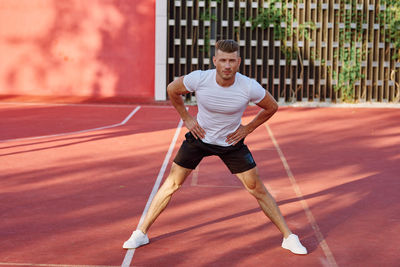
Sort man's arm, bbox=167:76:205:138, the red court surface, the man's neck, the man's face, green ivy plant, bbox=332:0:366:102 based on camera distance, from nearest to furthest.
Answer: the man's face, the man's neck, man's arm, bbox=167:76:205:138, the red court surface, green ivy plant, bbox=332:0:366:102

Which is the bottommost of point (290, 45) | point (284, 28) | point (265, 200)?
point (265, 200)

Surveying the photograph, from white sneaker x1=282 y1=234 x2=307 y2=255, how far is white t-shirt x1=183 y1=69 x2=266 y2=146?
1047 millimetres

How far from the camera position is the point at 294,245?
5.02m

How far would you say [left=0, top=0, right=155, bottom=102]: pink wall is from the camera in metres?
17.0

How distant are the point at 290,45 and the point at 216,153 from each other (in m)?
12.6

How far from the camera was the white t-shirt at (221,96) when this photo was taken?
4.73m

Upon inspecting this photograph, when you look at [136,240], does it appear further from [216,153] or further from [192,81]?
[192,81]

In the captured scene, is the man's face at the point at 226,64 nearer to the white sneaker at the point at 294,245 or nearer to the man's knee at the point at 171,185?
the man's knee at the point at 171,185

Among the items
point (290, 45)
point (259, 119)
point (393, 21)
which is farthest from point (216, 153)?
point (393, 21)

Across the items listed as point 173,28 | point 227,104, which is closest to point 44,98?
point 173,28

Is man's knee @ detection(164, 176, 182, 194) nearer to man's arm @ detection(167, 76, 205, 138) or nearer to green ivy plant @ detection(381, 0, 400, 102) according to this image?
man's arm @ detection(167, 76, 205, 138)

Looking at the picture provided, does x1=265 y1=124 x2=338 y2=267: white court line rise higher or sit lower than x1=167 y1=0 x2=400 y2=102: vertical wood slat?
lower

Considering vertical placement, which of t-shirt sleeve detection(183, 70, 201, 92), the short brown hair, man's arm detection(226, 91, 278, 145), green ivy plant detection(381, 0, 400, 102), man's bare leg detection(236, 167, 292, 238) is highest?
green ivy plant detection(381, 0, 400, 102)

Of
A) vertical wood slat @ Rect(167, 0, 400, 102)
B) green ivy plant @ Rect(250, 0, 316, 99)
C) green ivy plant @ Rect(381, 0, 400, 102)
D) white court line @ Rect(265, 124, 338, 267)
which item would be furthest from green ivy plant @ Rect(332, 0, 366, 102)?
white court line @ Rect(265, 124, 338, 267)
